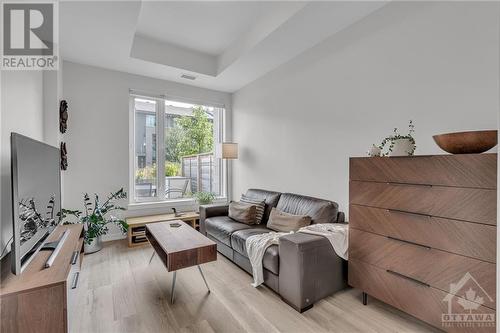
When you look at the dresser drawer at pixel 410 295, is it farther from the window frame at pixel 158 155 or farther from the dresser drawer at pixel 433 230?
the window frame at pixel 158 155

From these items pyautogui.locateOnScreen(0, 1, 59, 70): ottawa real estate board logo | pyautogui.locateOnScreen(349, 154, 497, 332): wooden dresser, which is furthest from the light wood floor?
pyautogui.locateOnScreen(0, 1, 59, 70): ottawa real estate board logo

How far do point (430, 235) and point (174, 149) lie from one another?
12.6ft

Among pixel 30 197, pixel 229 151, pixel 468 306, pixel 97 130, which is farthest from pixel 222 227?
pixel 97 130

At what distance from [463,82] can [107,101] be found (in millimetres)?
4212

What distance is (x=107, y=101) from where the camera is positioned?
3.62 metres

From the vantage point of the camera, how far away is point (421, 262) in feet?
5.29

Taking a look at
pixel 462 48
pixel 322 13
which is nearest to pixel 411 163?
pixel 462 48

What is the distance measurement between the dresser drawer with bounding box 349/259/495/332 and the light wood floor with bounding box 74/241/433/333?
0.19m

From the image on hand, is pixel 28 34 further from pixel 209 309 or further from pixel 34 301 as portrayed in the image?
pixel 209 309

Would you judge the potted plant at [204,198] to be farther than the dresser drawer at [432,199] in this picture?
Yes

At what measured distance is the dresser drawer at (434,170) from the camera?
4.45 feet

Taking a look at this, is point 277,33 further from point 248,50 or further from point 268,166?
point 268,166

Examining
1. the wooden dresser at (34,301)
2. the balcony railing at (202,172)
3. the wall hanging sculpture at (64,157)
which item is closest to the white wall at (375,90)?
the balcony railing at (202,172)

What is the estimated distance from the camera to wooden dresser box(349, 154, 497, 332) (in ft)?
4.49
